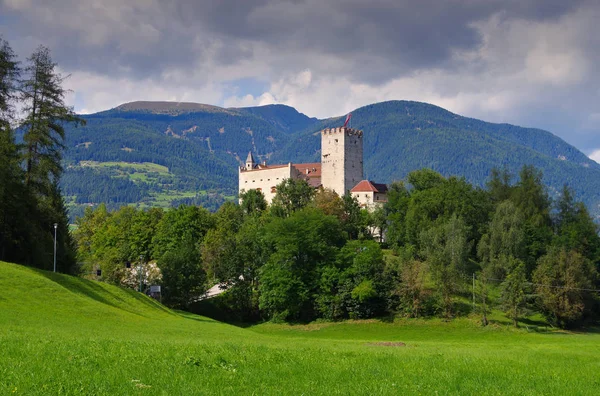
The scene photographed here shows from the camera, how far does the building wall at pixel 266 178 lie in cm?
12375

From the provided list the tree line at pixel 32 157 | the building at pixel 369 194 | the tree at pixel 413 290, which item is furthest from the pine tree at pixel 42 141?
the building at pixel 369 194

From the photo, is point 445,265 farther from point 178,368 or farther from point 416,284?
point 178,368

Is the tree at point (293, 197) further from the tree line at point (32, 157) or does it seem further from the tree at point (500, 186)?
the tree line at point (32, 157)

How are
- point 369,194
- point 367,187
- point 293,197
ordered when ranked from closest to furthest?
point 293,197, point 369,194, point 367,187

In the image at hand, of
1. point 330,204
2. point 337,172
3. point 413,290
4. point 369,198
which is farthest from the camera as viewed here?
point 337,172

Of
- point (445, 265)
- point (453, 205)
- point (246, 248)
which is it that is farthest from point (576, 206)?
point (246, 248)

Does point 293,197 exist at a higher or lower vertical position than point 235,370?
higher

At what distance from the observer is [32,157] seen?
50.7 m

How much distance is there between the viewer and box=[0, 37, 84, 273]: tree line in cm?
4759

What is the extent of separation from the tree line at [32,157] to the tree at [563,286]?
1962 inches

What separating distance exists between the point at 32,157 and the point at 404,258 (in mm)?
43718

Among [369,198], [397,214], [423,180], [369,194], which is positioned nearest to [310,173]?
[369,194]

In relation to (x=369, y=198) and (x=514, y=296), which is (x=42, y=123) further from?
(x=369, y=198)

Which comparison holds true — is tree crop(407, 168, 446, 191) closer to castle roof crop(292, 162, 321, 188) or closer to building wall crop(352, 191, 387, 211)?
building wall crop(352, 191, 387, 211)
